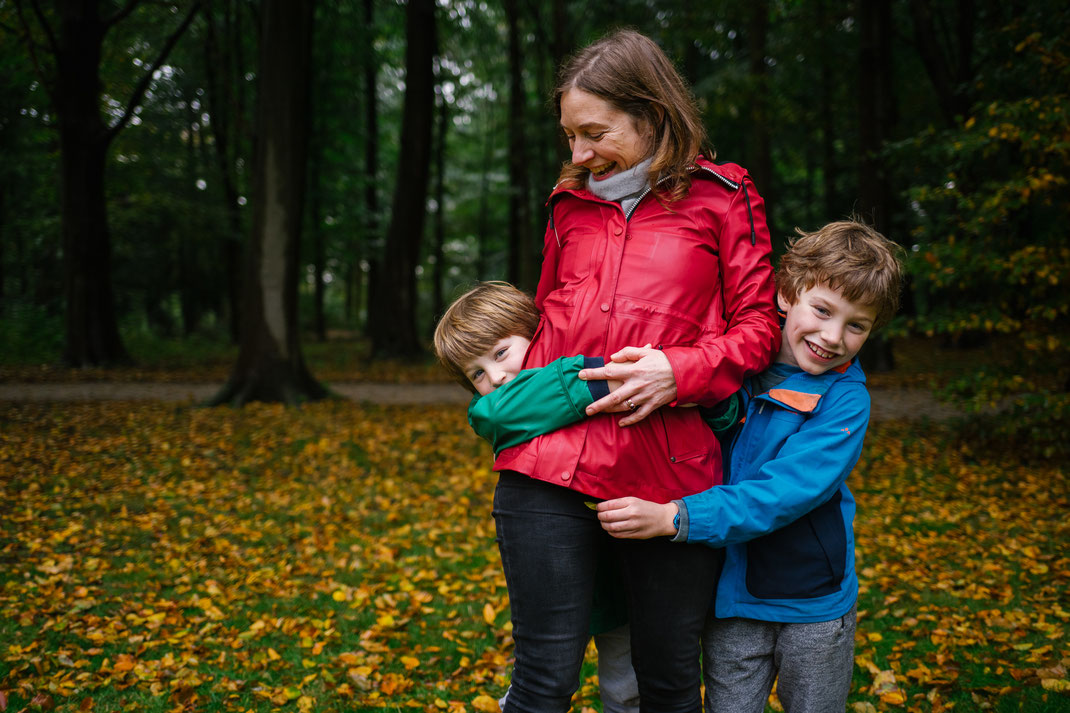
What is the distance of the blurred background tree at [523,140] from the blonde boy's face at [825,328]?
4603 mm

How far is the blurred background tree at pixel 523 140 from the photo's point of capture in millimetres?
6434

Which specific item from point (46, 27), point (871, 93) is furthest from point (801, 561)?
point (46, 27)

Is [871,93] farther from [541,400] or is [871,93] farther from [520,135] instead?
[541,400]

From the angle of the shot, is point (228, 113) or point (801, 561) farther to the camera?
point (228, 113)

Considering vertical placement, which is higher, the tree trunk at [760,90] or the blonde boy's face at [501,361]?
the tree trunk at [760,90]

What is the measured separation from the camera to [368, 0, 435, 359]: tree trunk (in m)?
14.7

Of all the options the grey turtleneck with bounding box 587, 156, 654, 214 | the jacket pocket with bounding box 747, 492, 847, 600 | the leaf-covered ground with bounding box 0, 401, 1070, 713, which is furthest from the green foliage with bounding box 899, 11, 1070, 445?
the grey turtleneck with bounding box 587, 156, 654, 214

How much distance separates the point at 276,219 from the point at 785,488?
8.99m

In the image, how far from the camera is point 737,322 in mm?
1826

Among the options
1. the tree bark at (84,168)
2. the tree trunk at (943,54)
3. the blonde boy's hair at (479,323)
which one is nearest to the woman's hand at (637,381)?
the blonde boy's hair at (479,323)

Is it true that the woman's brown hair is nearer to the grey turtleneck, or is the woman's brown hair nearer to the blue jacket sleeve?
the grey turtleneck

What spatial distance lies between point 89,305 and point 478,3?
38.3 ft

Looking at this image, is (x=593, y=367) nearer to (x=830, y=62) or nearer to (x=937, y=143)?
(x=937, y=143)

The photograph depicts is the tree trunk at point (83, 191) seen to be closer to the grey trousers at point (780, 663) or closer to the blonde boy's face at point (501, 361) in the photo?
the blonde boy's face at point (501, 361)
